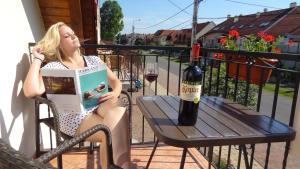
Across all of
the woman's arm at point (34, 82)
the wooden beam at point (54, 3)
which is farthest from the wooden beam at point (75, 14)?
the woman's arm at point (34, 82)

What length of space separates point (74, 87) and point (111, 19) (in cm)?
3705

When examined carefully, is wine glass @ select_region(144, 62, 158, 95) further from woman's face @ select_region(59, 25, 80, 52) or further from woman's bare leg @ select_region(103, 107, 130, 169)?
woman's face @ select_region(59, 25, 80, 52)

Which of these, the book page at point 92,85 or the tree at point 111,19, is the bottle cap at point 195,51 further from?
the tree at point 111,19

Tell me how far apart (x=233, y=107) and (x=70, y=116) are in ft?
3.70

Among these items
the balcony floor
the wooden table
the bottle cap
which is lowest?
the balcony floor

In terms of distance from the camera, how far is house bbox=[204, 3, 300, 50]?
24516 millimetres

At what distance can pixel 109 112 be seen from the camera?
76.2 inches

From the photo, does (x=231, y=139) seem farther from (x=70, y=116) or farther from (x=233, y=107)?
(x=70, y=116)

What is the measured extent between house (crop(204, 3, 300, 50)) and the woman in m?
22.6

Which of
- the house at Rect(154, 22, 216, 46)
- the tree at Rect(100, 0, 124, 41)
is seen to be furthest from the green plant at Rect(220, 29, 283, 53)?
the house at Rect(154, 22, 216, 46)

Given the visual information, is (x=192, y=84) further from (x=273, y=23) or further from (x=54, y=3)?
(x=273, y=23)

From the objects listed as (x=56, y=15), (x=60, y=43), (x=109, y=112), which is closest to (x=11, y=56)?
(x=60, y=43)

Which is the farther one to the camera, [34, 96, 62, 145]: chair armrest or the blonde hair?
the blonde hair

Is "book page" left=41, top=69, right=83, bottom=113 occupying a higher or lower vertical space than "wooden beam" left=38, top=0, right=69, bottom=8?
lower
